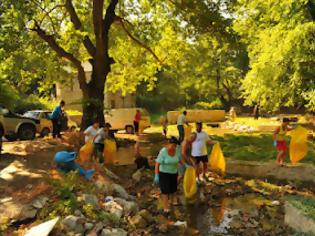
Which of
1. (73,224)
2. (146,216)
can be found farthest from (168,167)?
(73,224)

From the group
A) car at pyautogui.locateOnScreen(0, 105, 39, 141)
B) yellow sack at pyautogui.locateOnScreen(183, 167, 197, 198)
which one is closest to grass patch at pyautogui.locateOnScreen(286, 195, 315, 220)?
yellow sack at pyautogui.locateOnScreen(183, 167, 197, 198)

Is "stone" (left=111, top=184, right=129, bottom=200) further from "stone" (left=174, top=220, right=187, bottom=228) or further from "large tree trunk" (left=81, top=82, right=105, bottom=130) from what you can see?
"large tree trunk" (left=81, top=82, right=105, bottom=130)

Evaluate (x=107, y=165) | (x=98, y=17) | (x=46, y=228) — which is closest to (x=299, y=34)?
(x=98, y=17)

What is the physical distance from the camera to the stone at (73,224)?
7.39m

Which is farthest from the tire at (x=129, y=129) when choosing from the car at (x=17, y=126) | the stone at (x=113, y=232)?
the stone at (x=113, y=232)

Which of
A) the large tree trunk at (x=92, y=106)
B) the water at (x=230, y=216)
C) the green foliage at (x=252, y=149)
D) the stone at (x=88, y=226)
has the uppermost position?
the large tree trunk at (x=92, y=106)

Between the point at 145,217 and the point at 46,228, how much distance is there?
2.46 m

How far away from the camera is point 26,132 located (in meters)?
19.7

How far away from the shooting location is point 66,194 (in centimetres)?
855

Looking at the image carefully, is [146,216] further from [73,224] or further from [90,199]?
[73,224]

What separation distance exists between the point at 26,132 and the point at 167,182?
12.2 metres

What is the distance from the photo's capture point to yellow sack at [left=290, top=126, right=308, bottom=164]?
43.5 feet

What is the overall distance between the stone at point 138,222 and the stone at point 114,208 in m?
0.27

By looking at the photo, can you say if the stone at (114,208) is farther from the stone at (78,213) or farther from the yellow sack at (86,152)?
the yellow sack at (86,152)
